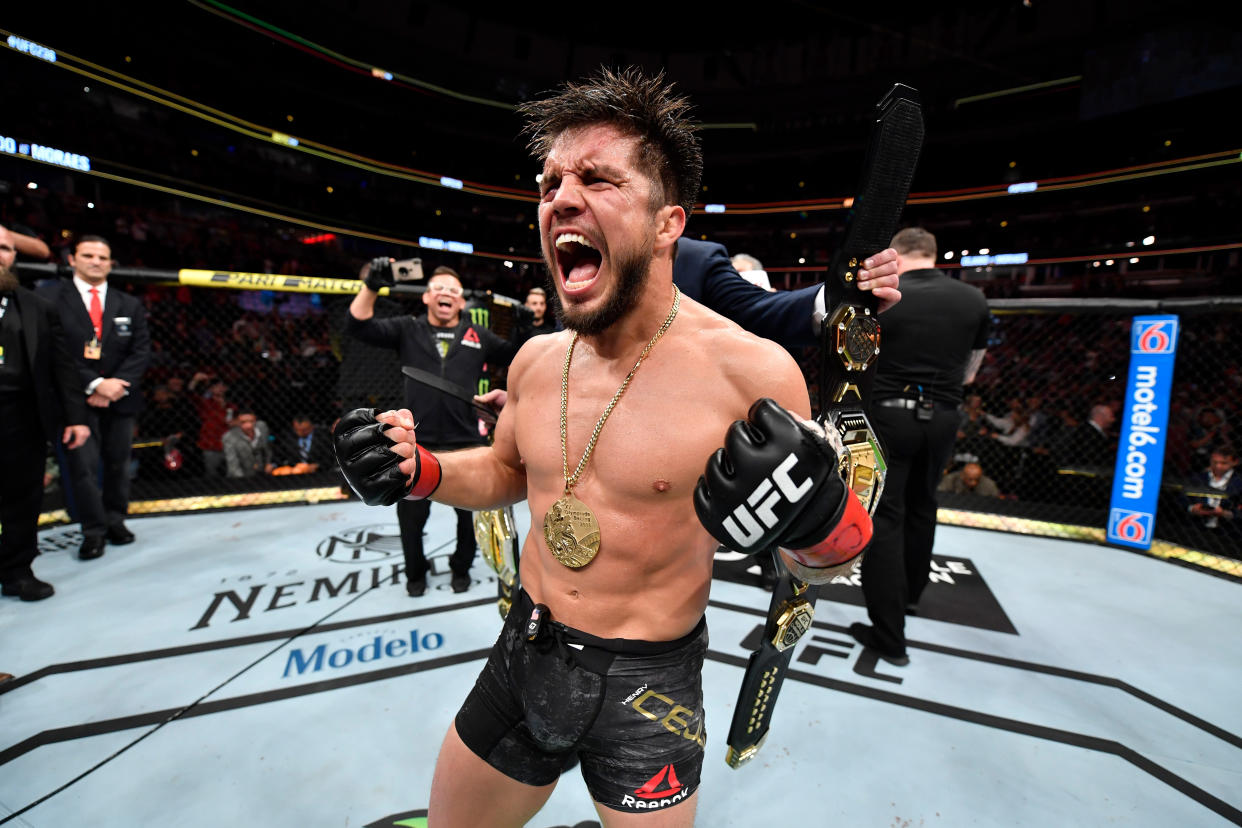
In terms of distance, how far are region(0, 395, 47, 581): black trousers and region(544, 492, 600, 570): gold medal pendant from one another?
3455 millimetres

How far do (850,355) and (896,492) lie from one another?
5.19 ft

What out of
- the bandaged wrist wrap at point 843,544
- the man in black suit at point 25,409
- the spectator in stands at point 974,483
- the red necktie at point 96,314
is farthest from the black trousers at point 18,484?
the spectator in stands at point 974,483

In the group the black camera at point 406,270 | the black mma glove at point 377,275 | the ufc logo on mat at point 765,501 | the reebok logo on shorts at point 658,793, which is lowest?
the reebok logo on shorts at point 658,793

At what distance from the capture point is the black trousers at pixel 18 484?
109 inches

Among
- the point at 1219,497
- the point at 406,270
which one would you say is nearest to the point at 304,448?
the point at 406,270

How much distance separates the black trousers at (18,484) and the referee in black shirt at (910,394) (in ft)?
14.1

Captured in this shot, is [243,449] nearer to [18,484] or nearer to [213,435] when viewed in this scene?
[213,435]

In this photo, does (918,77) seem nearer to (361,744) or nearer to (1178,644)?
(1178,644)

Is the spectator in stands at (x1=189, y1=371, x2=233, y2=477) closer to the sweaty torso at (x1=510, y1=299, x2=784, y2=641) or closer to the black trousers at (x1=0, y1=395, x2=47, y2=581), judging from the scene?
the black trousers at (x1=0, y1=395, x2=47, y2=581)

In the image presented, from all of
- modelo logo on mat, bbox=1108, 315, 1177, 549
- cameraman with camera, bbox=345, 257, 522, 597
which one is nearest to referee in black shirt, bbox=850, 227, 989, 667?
cameraman with camera, bbox=345, 257, 522, 597

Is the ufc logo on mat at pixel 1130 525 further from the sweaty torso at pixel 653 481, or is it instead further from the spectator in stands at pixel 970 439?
the sweaty torso at pixel 653 481

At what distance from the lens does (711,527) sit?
79 cm

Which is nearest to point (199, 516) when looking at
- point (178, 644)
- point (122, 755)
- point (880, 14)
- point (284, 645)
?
point (178, 644)

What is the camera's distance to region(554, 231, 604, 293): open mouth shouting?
0.99m
